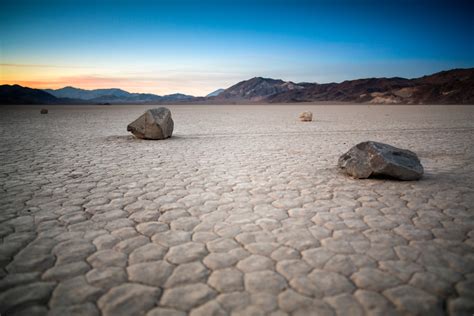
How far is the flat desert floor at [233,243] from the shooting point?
1.79m

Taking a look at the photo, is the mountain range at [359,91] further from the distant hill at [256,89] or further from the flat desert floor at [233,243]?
the flat desert floor at [233,243]

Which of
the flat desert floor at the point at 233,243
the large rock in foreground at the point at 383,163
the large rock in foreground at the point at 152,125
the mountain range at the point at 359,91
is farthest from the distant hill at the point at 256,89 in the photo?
the flat desert floor at the point at 233,243

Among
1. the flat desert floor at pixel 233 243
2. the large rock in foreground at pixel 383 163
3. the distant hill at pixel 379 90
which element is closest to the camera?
the flat desert floor at pixel 233 243

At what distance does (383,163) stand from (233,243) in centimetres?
300

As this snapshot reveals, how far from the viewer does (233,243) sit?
2.50 metres

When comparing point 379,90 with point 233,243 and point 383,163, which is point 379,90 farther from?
point 233,243

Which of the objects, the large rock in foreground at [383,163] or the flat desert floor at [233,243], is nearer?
the flat desert floor at [233,243]

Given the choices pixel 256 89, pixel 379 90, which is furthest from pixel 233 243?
pixel 256 89

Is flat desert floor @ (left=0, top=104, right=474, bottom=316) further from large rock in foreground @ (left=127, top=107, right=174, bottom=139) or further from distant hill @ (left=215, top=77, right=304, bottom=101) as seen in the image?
distant hill @ (left=215, top=77, right=304, bottom=101)

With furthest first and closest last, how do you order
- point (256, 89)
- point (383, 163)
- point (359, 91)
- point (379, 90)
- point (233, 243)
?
point (256, 89) → point (359, 91) → point (379, 90) → point (383, 163) → point (233, 243)

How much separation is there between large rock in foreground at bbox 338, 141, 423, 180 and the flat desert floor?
0.53 feet

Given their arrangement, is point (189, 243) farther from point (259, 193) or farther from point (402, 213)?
point (402, 213)

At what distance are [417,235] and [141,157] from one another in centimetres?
541

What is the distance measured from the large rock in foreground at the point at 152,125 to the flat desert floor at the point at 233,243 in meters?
3.81
